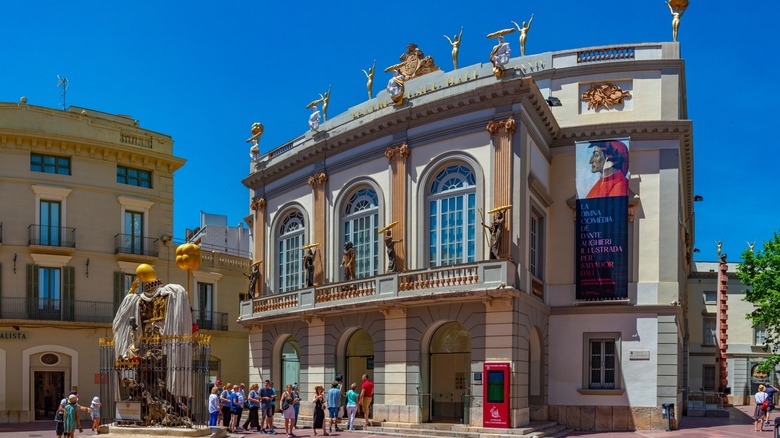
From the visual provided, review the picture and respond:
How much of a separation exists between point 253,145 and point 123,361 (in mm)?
19668

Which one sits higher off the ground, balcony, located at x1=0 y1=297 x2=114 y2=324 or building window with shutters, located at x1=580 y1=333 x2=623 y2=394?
balcony, located at x1=0 y1=297 x2=114 y2=324

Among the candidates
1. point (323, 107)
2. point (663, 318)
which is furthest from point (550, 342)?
point (323, 107)

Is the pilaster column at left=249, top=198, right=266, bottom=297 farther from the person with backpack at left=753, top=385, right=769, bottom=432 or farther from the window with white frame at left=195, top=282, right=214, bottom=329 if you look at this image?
the person with backpack at left=753, top=385, right=769, bottom=432

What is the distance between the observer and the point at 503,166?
26531mm

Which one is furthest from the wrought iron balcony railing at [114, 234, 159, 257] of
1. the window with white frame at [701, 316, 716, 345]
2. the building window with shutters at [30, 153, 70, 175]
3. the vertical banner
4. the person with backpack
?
the window with white frame at [701, 316, 716, 345]

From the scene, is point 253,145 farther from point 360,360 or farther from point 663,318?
point 663,318

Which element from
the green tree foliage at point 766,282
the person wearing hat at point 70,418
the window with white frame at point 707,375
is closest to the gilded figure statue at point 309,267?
the person wearing hat at point 70,418

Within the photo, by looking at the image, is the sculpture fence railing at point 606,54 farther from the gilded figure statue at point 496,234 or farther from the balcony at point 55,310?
the balcony at point 55,310

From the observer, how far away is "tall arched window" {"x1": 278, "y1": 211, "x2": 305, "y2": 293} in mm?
35188

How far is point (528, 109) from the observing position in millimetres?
27078

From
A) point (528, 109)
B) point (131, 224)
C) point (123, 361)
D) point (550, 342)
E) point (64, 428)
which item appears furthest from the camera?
point (131, 224)

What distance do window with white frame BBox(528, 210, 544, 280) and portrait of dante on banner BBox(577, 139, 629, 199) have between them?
1726mm

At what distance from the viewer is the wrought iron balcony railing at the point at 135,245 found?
40.6 m

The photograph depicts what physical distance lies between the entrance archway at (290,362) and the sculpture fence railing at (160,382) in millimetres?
14734
